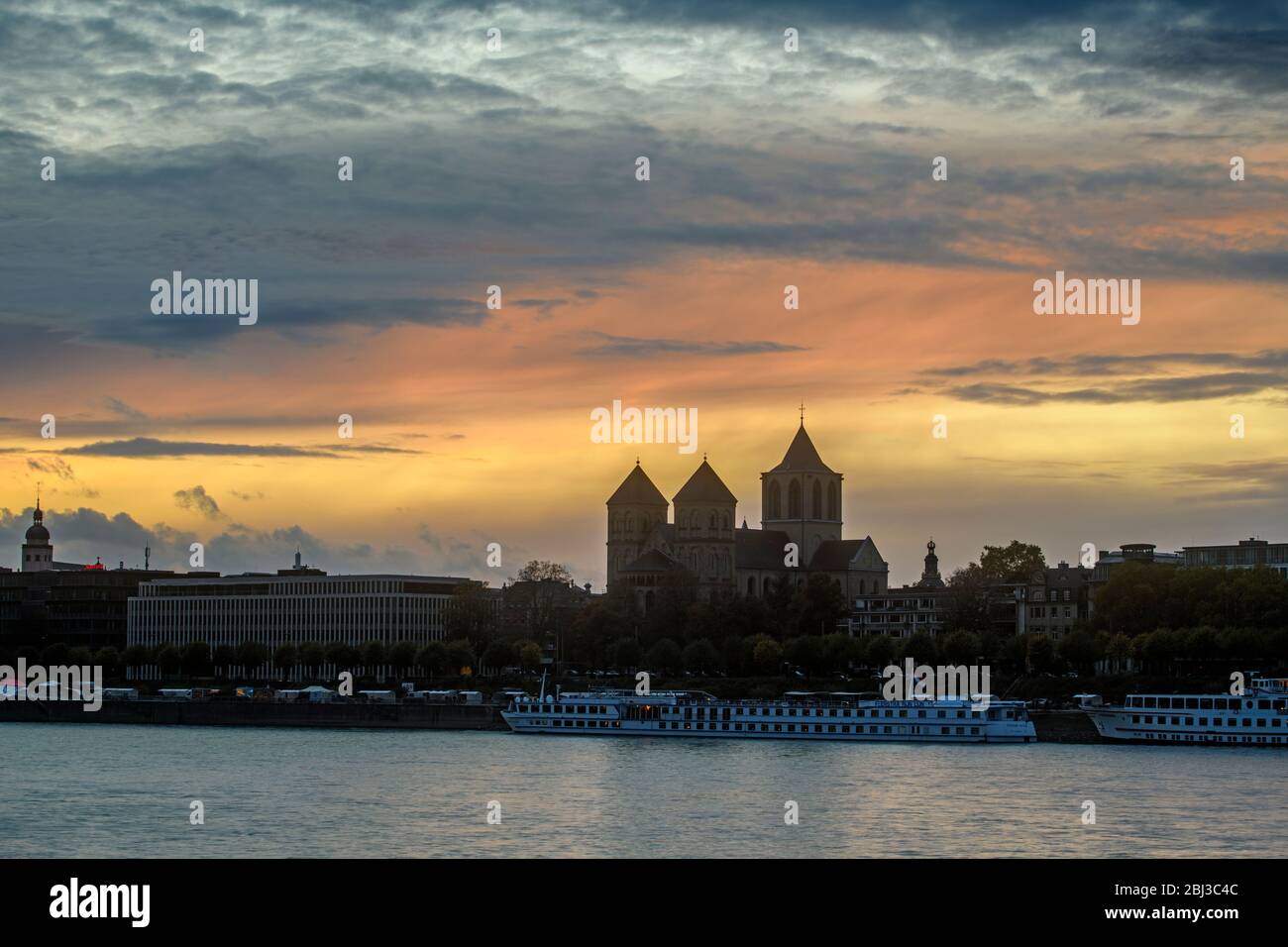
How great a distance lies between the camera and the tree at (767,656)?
125m

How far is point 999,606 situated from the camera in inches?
5487

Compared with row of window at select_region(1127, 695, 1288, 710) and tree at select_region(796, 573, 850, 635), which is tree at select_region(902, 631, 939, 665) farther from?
row of window at select_region(1127, 695, 1288, 710)

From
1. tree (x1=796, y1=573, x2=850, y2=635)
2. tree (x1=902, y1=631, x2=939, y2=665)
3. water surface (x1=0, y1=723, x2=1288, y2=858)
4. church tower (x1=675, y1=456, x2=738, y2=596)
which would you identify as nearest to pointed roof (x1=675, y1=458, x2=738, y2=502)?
church tower (x1=675, y1=456, x2=738, y2=596)

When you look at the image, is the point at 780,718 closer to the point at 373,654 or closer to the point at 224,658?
the point at 373,654

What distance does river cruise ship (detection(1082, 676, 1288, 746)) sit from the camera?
3563 inches

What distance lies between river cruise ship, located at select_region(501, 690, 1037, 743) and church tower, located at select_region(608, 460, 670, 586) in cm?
6268

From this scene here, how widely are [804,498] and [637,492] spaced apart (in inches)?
597

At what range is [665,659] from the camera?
127062 mm

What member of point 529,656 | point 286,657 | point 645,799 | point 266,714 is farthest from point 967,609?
point 645,799

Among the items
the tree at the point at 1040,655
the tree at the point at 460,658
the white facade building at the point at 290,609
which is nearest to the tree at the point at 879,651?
the tree at the point at 1040,655

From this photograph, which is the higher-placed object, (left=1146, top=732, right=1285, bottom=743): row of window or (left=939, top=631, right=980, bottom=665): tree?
(left=939, top=631, right=980, bottom=665): tree

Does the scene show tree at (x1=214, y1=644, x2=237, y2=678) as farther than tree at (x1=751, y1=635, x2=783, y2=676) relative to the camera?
Yes
